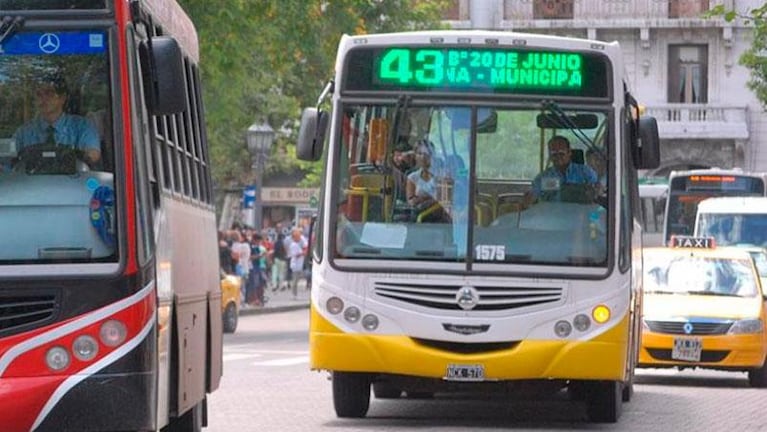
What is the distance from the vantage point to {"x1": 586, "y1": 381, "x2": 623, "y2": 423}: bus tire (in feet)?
56.0

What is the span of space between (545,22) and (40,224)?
56401 mm

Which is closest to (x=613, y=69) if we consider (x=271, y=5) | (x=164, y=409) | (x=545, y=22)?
(x=164, y=409)

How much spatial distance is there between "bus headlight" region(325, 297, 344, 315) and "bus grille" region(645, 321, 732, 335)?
7.86 metres

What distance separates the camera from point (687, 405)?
20.0m

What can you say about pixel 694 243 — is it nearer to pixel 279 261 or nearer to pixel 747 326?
pixel 747 326

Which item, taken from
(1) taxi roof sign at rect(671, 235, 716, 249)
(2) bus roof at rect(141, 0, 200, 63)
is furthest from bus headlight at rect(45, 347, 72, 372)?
(1) taxi roof sign at rect(671, 235, 716, 249)

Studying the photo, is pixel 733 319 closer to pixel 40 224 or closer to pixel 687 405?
pixel 687 405

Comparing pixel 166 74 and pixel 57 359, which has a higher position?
pixel 166 74

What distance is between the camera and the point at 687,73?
6606 centimetres

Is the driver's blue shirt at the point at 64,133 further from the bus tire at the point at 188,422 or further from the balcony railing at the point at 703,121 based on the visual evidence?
the balcony railing at the point at 703,121

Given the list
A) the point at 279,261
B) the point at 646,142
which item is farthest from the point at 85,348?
the point at 279,261

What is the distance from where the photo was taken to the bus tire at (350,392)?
17.1 metres

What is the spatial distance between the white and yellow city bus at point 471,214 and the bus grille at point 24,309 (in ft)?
20.0

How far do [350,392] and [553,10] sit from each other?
50.4 m
